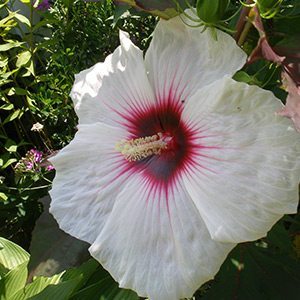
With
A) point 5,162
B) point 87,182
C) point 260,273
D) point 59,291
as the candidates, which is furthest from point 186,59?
point 5,162

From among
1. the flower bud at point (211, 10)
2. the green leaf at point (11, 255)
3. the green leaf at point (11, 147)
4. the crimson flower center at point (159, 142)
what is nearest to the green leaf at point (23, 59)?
the green leaf at point (11, 147)

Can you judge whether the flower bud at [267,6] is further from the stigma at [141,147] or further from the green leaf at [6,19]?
the green leaf at [6,19]

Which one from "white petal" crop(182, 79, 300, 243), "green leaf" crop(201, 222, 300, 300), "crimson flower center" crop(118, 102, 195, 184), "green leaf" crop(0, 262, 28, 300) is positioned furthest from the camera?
"green leaf" crop(0, 262, 28, 300)

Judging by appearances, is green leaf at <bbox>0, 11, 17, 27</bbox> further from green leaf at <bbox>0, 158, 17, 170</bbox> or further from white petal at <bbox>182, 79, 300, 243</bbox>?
white petal at <bbox>182, 79, 300, 243</bbox>

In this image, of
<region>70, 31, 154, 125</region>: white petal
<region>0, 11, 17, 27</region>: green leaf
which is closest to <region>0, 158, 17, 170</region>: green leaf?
<region>0, 11, 17, 27</region>: green leaf

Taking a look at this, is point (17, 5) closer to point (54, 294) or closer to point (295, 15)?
point (54, 294)

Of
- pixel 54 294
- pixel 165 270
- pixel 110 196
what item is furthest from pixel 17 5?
pixel 165 270
